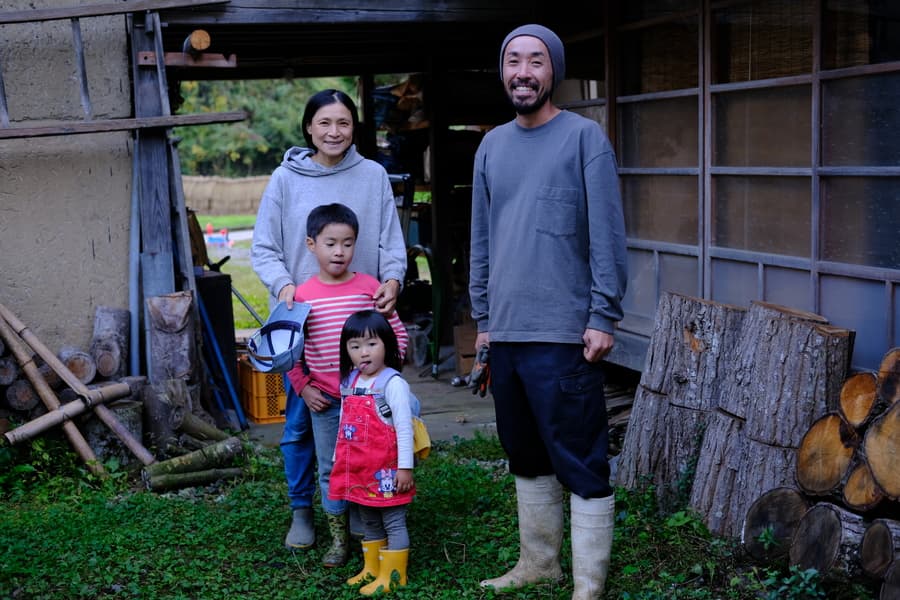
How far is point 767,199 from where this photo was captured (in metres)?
5.03

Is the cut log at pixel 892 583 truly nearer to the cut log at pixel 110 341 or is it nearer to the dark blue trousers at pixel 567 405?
the dark blue trousers at pixel 567 405

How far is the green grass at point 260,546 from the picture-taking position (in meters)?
4.00

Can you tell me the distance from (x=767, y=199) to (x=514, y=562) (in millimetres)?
2206

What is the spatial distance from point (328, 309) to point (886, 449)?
2.12 meters

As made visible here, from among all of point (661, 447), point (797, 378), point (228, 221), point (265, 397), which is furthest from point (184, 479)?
point (228, 221)

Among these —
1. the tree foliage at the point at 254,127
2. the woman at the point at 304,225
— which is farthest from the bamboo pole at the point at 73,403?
the tree foliage at the point at 254,127

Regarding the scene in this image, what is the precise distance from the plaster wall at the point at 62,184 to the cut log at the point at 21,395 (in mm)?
553

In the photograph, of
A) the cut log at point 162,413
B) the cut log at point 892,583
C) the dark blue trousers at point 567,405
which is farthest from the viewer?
the cut log at point 162,413

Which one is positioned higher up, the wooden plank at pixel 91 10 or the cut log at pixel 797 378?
the wooden plank at pixel 91 10

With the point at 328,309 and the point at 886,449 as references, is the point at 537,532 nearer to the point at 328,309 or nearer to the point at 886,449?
the point at 328,309

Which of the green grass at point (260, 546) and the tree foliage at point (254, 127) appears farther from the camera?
the tree foliage at point (254, 127)

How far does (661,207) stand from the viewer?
596cm

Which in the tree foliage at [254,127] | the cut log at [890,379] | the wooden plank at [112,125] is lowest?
the cut log at [890,379]

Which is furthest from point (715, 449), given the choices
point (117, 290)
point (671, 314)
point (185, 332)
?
point (117, 290)
